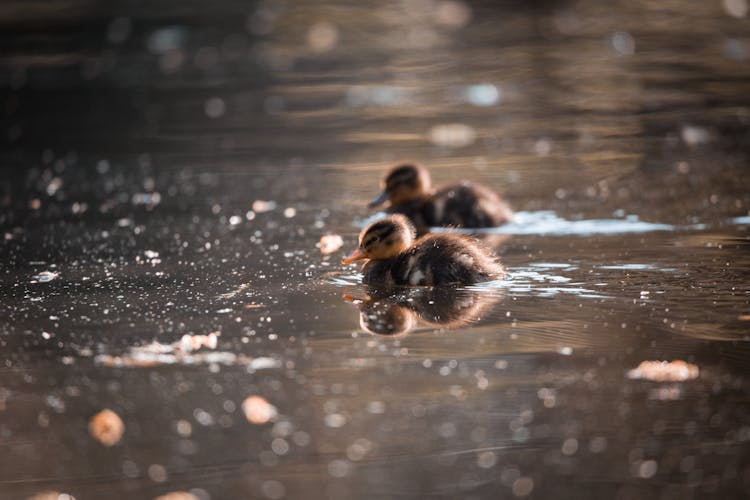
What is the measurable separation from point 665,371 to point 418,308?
1.21 m

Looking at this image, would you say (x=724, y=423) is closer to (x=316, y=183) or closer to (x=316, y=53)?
(x=316, y=183)

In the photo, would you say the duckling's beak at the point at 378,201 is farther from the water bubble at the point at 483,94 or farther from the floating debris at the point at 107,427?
the water bubble at the point at 483,94

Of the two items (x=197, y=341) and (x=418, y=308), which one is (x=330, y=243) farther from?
(x=197, y=341)

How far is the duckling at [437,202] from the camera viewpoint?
6.34 meters

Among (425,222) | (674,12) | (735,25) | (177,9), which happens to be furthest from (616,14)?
(425,222)

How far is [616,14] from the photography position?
16.0 meters

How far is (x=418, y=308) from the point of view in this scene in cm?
468

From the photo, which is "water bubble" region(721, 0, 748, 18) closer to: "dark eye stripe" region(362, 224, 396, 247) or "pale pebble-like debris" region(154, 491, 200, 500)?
"dark eye stripe" region(362, 224, 396, 247)

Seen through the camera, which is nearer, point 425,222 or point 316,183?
point 425,222

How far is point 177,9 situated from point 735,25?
792 centimetres

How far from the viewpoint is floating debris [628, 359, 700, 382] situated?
370 cm

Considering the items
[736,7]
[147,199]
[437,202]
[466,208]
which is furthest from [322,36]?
[466,208]

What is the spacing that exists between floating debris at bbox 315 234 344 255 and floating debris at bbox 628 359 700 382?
2291mm

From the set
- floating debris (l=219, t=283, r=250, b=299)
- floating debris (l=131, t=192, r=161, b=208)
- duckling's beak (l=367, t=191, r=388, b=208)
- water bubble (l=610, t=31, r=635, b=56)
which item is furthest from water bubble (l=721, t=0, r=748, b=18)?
floating debris (l=219, t=283, r=250, b=299)
